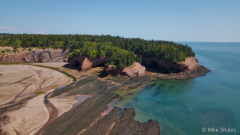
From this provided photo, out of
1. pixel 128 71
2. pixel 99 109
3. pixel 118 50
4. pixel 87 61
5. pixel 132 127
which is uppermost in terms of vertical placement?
pixel 118 50

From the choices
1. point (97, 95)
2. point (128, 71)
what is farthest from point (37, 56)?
point (97, 95)

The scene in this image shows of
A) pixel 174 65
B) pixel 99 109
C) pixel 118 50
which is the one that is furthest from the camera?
pixel 118 50

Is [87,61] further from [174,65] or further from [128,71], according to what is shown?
[174,65]

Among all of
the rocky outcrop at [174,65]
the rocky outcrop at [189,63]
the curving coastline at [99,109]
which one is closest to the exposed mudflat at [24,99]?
the curving coastline at [99,109]

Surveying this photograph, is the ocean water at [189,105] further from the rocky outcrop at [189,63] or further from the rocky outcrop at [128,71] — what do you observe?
the rocky outcrop at [189,63]

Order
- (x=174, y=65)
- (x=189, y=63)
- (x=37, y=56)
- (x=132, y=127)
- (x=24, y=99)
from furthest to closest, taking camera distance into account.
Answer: (x=37, y=56) < (x=189, y=63) < (x=174, y=65) < (x=24, y=99) < (x=132, y=127)

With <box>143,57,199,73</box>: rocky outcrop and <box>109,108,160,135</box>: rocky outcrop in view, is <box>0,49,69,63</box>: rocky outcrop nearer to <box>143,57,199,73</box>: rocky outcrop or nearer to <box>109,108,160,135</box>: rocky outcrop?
<box>143,57,199,73</box>: rocky outcrop

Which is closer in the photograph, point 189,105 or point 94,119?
point 94,119

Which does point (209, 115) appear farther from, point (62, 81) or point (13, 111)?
point (62, 81)

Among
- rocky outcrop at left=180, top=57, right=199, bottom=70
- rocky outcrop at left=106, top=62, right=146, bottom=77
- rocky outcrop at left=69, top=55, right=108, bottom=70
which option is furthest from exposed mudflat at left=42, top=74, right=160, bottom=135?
rocky outcrop at left=180, top=57, right=199, bottom=70
